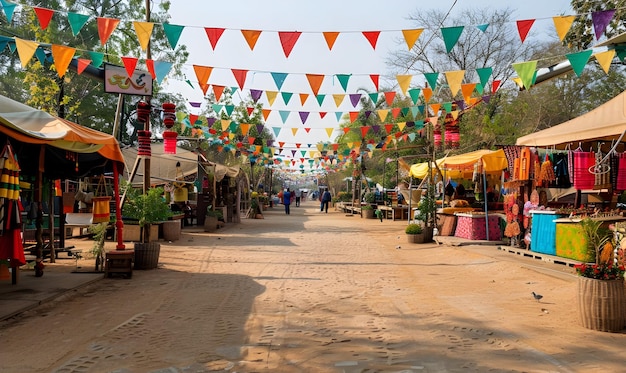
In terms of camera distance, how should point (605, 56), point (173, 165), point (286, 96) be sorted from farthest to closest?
point (173, 165)
point (286, 96)
point (605, 56)

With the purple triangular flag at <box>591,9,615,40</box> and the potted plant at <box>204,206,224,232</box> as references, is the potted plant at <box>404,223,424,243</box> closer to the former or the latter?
the potted plant at <box>204,206,224,232</box>

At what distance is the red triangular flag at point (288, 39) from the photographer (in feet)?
35.4

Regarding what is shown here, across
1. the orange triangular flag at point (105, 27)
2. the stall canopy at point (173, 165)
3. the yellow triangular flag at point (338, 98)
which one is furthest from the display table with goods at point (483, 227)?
the stall canopy at point (173, 165)

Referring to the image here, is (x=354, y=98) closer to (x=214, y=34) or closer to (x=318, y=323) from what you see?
(x=214, y=34)

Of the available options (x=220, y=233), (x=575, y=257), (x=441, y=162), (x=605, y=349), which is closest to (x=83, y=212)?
(x=220, y=233)

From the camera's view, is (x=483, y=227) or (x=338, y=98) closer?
(x=483, y=227)

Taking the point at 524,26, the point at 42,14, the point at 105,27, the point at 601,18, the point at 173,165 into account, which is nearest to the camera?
the point at 601,18

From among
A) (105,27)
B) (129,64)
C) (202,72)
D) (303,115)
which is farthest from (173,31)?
(303,115)

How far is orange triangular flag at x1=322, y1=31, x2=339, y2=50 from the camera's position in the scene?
10898 millimetres

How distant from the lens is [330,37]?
11.0 m

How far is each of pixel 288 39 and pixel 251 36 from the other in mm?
787

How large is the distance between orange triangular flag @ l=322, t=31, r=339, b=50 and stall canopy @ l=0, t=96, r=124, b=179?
15.9 feet

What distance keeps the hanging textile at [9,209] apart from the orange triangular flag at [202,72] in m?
6.04

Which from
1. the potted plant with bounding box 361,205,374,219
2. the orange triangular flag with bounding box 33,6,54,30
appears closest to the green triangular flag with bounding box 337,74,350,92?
the orange triangular flag with bounding box 33,6,54,30
